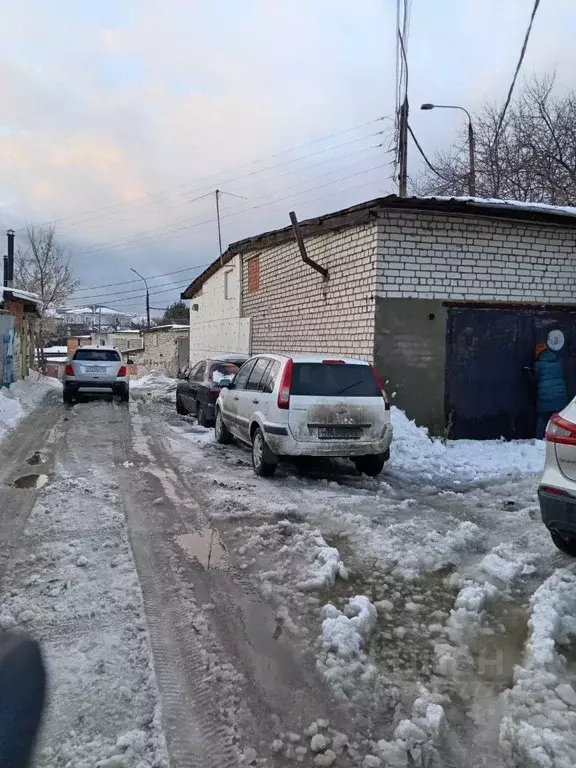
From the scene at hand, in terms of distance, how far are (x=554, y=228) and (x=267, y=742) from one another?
35.0 ft

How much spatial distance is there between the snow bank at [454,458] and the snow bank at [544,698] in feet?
12.9

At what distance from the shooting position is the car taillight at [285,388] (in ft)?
24.7

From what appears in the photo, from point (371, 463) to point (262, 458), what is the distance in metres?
1.47

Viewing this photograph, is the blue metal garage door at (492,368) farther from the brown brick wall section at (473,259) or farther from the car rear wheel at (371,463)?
the car rear wheel at (371,463)

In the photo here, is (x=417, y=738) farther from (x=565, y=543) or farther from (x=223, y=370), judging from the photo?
(x=223, y=370)

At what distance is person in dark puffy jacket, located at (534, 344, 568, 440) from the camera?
10.5m

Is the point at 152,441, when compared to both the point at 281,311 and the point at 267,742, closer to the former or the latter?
the point at 281,311

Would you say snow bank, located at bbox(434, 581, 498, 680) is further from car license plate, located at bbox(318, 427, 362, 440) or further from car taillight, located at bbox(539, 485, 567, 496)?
car license plate, located at bbox(318, 427, 362, 440)

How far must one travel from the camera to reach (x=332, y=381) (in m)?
7.78

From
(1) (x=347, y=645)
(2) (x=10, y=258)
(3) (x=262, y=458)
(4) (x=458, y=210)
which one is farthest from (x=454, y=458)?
(2) (x=10, y=258)

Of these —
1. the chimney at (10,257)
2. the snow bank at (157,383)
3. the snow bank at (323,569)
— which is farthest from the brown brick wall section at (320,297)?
the chimney at (10,257)

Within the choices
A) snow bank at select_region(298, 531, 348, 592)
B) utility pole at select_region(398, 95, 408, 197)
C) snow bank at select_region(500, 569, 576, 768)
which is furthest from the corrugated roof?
utility pole at select_region(398, 95, 408, 197)

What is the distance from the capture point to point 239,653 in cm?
349

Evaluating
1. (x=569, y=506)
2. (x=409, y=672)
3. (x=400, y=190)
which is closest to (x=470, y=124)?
(x=400, y=190)
